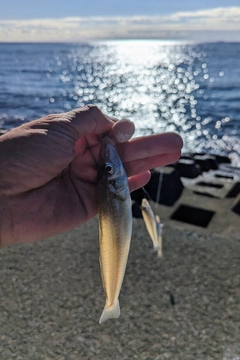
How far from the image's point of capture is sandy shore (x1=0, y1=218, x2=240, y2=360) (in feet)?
14.3

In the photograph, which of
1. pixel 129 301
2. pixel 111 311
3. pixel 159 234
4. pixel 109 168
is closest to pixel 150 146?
pixel 109 168

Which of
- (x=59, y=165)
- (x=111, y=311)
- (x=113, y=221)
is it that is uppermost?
(x=59, y=165)

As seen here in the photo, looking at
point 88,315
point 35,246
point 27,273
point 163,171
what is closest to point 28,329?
point 88,315

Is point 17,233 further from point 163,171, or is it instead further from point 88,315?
point 163,171

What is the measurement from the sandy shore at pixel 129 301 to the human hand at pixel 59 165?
5.45 feet

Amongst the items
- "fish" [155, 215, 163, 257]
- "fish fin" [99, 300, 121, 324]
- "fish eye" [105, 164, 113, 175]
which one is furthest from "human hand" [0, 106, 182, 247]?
"fish" [155, 215, 163, 257]

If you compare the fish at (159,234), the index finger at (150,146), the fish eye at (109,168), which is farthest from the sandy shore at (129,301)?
the fish eye at (109,168)

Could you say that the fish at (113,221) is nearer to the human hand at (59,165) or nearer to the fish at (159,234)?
the human hand at (59,165)

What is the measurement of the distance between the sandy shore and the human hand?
1.66 metres

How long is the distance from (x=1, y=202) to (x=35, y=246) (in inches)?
119

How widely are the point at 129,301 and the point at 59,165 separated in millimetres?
2491

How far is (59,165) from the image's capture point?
3.28 meters

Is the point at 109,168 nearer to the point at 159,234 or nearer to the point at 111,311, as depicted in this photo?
the point at 111,311

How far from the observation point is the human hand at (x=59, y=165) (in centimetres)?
319
